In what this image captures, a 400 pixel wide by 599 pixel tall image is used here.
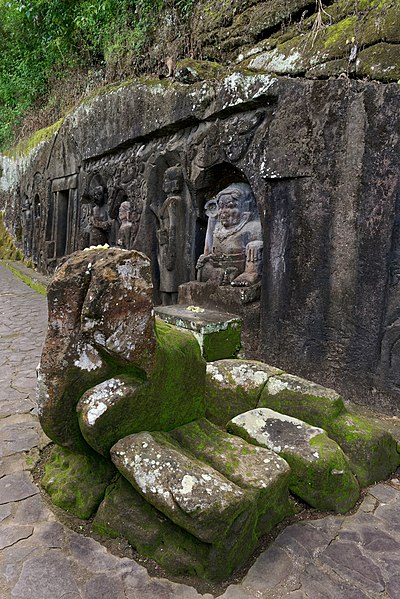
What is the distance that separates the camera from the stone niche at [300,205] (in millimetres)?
3982

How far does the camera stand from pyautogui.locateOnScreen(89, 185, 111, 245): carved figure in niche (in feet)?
28.9

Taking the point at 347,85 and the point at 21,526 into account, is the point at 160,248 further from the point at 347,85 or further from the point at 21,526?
the point at 21,526

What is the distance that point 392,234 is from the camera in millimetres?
3906

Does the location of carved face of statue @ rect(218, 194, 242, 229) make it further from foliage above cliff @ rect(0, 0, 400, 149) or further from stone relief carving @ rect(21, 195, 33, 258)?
stone relief carving @ rect(21, 195, 33, 258)

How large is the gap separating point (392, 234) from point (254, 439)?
2292 mm

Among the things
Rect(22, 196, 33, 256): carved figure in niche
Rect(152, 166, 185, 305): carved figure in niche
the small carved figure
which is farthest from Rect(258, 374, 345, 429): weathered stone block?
Rect(22, 196, 33, 256): carved figure in niche

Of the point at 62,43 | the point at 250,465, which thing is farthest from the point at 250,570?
the point at 62,43

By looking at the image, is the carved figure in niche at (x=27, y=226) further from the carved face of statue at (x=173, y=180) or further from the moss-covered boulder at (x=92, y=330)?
the moss-covered boulder at (x=92, y=330)

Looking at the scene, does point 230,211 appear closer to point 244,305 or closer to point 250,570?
point 244,305

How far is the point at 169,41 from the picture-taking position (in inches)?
300

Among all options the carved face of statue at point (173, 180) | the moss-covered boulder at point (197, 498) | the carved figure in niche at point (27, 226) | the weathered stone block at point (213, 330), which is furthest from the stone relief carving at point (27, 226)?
the moss-covered boulder at point (197, 498)

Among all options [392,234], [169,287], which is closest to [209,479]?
[392,234]

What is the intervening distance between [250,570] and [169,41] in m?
8.01

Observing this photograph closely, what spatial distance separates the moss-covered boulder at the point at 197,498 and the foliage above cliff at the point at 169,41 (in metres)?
3.79
